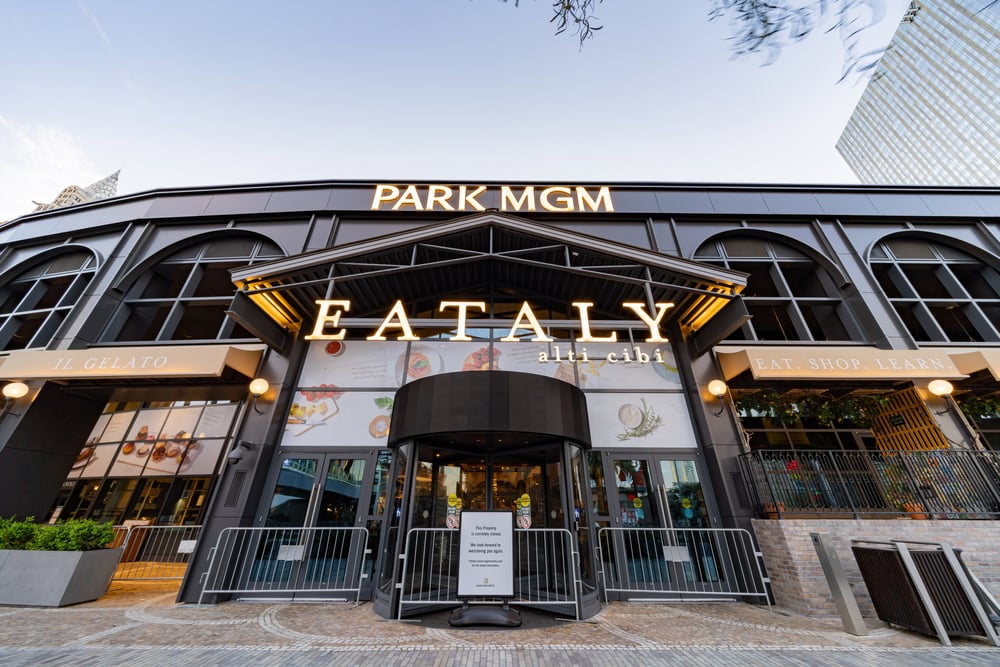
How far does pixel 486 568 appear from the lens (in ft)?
19.2

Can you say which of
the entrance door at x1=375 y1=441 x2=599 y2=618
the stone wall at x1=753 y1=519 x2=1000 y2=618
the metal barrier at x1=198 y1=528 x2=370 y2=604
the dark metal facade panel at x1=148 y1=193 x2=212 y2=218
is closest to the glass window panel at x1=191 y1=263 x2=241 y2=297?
the dark metal facade panel at x1=148 y1=193 x2=212 y2=218

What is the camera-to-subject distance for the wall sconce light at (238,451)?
26.4ft

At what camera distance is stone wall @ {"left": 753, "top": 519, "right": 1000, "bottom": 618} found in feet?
21.0

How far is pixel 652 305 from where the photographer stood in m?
7.90

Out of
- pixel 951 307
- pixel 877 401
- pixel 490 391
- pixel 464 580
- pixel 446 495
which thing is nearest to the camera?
pixel 464 580

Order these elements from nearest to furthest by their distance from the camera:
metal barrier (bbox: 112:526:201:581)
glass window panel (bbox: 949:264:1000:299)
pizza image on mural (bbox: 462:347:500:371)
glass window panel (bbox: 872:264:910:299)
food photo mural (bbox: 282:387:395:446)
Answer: food photo mural (bbox: 282:387:395:446), pizza image on mural (bbox: 462:347:500:371), metal barrier (bbox: 112:526:201:581), glass window panel (bbox: 872:264:910:299), glass window panel (bbox: 949:264:1000:299)

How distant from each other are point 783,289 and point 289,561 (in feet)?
47.6

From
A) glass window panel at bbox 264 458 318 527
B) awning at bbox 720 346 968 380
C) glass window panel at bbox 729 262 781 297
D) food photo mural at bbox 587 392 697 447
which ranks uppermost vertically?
glass window panel at bbox 729 262 781 297

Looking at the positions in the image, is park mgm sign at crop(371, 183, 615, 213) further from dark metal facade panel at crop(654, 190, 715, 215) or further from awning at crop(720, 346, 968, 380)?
awning at crop(720, 346, 968, 380)

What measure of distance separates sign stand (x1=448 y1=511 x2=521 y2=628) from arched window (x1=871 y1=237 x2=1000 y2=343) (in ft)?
42.6

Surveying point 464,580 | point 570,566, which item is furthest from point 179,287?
point 570,566

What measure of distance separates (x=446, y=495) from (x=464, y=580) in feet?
6.39

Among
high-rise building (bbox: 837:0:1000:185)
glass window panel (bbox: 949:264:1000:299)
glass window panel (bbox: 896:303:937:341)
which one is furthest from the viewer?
glass window panel (bbox: 949:264:1000:299)

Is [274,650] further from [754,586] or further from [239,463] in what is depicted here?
[754,586]
